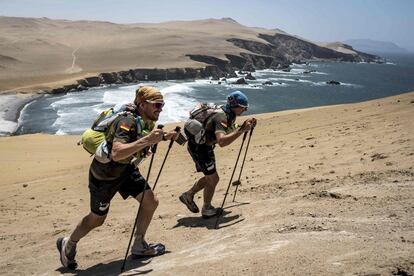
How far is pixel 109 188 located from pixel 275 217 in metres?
2.39

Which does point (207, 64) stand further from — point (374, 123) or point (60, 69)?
point (374, 123)

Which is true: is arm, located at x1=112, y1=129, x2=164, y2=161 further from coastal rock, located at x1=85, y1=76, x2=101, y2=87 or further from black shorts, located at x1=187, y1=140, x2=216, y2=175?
coastal rock, located at x1=85, y1=76, x2=101, y2=87

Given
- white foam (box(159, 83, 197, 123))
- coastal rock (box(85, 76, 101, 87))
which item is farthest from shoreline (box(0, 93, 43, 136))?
white foam (box(159, 83, 197, 123))

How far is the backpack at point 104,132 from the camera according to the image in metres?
5.21

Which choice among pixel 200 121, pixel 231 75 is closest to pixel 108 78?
pixel 231 75

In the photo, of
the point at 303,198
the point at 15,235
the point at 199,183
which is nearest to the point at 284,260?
the point at 303,198

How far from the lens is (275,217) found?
21.0 feet

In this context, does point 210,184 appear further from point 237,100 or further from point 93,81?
point 93,81

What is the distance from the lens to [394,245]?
4.61m

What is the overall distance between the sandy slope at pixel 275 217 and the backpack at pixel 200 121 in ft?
4.50

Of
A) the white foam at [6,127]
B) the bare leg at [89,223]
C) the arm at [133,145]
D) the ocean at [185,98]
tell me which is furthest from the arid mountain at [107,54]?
the arm at [133,145]

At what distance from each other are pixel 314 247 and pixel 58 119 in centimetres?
4595

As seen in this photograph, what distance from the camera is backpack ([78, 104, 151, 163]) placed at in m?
5.21

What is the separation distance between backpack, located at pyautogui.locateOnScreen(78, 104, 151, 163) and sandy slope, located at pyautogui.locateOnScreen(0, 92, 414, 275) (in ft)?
4.89
